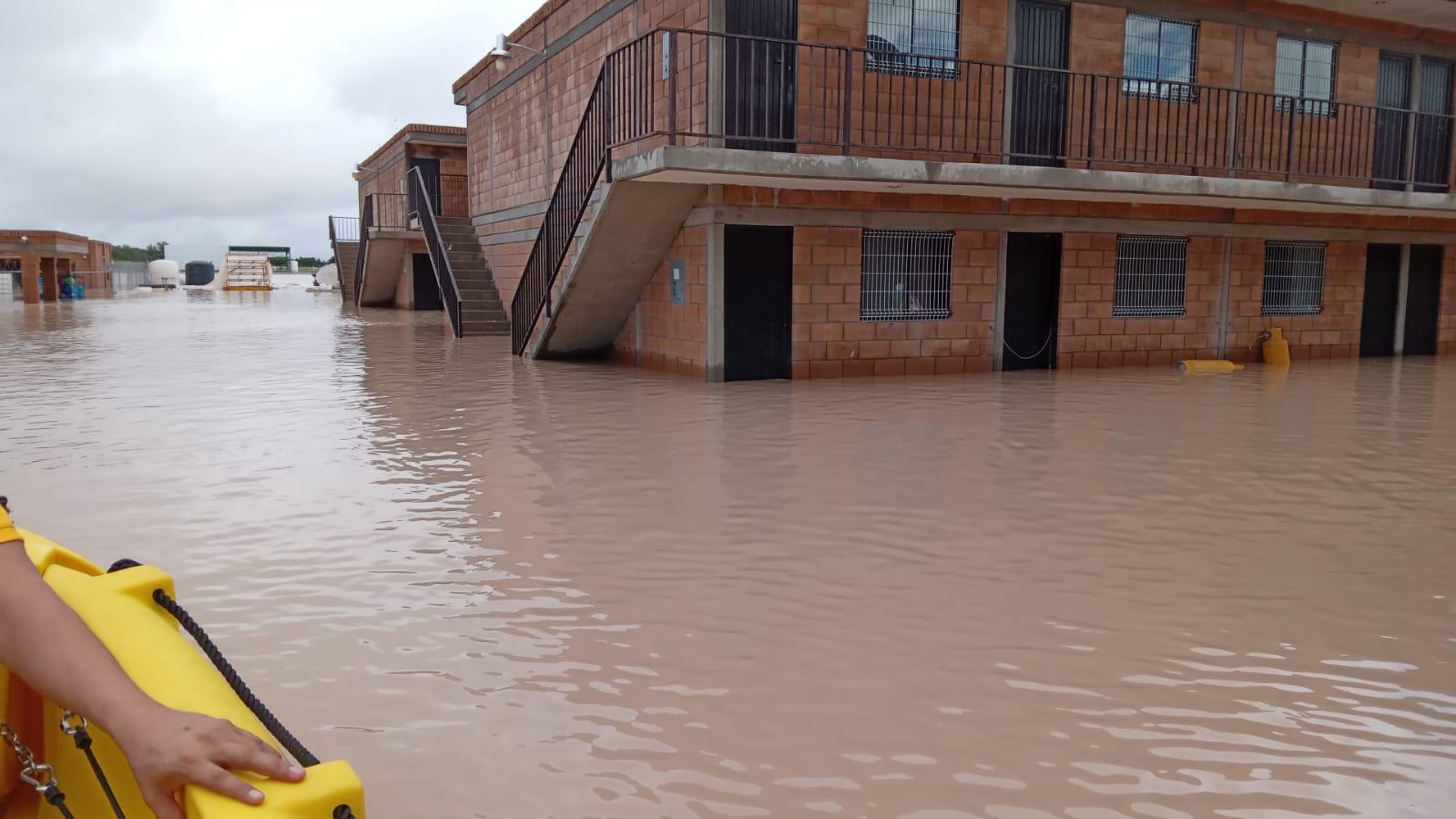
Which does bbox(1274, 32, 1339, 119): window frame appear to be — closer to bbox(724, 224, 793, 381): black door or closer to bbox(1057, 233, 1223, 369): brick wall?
bbox(1057, 233, 1223, 369): brick wall

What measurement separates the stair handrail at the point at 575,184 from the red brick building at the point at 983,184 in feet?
0.22

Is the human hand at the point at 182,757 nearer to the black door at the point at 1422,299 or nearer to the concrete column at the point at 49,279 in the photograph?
the black door at the point at 1422,299

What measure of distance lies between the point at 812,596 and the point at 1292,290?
49.5 ft

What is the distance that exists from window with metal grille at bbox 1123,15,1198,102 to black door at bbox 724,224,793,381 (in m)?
5.44

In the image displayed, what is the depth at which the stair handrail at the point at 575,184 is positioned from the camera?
482 inches

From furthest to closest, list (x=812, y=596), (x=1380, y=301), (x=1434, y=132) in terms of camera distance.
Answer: (x=1380, y=301), (x=1434, y=132), (x=812, y=596)

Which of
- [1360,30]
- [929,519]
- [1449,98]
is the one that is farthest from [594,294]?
[1449,98]

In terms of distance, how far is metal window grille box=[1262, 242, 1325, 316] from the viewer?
1652 cm

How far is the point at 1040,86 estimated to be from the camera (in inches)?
541

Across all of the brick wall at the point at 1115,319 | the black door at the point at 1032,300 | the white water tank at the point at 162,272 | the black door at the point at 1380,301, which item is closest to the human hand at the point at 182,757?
the black door at the point at 1032,300

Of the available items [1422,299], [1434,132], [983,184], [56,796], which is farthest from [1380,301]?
[56,796]

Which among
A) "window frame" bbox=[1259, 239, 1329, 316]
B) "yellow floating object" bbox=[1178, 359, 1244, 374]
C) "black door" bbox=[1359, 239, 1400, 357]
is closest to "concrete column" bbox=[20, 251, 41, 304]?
"yellow floating object" bbox=[1178, 359, 1244, 374]

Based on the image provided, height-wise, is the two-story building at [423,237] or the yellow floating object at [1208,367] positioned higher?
the two-story building at [423,237]

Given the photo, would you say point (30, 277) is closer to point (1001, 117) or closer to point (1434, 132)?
point (1001, 117)
